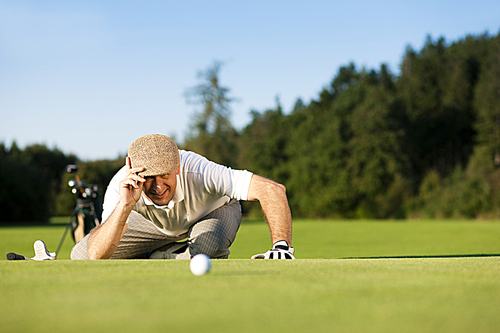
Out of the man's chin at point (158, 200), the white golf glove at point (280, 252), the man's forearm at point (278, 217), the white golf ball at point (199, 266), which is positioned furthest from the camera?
the man's chin at point (158, 200)

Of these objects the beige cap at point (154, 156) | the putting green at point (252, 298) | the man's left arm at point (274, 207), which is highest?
the beige cap at point (154, 156)

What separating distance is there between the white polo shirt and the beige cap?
33cm

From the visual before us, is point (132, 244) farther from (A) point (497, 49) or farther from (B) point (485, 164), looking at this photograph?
(A) point (497, 49)

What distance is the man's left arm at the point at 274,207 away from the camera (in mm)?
4203

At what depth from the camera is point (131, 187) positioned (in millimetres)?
4109

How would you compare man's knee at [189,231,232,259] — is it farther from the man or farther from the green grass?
the green grass

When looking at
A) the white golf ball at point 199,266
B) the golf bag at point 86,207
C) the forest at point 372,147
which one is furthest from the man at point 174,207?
the forest at point 372,147

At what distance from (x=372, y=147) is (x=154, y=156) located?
103 feet

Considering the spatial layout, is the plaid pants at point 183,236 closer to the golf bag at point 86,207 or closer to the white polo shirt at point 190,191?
the white polo shirt at point 190,191

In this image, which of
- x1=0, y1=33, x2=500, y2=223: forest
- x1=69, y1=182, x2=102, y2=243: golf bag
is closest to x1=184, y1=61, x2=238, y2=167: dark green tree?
x1=0, y1=33, x2=500, y2=223: forest

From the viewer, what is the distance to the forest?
1139 inches

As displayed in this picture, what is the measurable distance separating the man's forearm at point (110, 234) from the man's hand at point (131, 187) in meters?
0.05

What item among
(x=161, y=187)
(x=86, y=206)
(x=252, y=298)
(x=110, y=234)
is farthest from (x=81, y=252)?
(x=86, y=206)

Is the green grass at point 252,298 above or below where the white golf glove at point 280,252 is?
above
